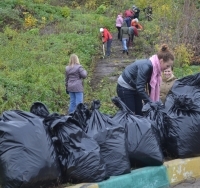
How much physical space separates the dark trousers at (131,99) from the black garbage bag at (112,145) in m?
1.17

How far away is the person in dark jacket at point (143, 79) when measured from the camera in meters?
5.93

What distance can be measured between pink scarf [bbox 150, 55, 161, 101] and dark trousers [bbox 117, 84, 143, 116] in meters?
0.18

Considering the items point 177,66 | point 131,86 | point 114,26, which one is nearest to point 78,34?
point 114,26

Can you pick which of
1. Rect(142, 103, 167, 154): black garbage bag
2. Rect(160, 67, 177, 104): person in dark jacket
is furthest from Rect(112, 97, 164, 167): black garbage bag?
Rect(160, 67, 177, 104): person in dark jacket

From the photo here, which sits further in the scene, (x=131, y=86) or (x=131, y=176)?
(x=131, y=86)

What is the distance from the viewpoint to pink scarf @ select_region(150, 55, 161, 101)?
5949 mm

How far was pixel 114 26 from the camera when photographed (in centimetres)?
2305

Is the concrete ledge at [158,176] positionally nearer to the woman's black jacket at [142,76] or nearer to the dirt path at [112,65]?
the woman's black jacket at [142,76]

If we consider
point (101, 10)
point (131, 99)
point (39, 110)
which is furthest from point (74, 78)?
point (101, 10)

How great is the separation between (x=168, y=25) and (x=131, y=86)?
1081 cm

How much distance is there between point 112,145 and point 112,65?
10.8 meters

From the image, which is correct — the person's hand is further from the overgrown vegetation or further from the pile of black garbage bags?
the overgrown vegetation

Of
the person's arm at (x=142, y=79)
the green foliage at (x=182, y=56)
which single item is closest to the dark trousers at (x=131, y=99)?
the person's arm at (x=142, y=79)

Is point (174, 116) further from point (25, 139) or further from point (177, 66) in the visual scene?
point (177, 66)
